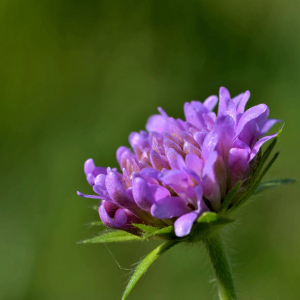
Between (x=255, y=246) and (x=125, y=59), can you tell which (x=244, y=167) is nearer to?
(x=255, y=246)

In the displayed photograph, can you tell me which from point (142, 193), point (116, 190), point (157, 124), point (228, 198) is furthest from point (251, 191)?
point (157, 124)

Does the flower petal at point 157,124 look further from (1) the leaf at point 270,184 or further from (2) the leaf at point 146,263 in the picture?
(2) the leaf at point 146,263

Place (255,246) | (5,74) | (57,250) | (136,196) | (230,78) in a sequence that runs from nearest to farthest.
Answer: (136,196), (255,246), (57,250), (230,78), (5,74)

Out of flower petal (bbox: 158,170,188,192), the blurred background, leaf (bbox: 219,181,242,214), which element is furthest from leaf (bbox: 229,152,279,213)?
the blurred background

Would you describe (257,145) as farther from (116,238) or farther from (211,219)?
(116,238)

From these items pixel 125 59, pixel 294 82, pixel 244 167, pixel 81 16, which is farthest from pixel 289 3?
pixel 244 167

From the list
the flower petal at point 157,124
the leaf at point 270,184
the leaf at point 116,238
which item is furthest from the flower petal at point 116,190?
the flower petal at point 157,124
